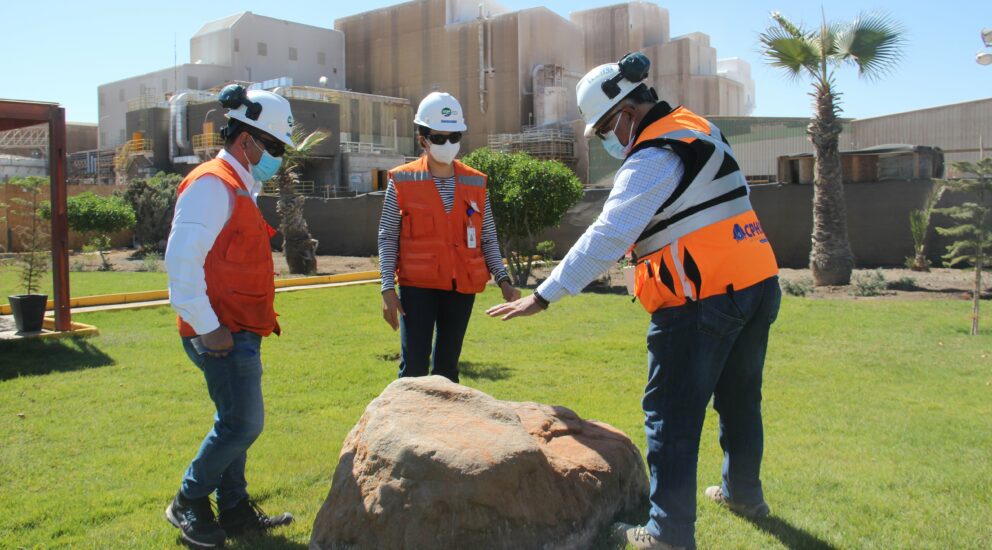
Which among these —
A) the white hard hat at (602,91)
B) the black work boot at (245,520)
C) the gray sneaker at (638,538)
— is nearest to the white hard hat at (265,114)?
the white hard hat at (602,91)

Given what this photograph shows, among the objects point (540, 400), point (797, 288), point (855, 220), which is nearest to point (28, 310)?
point (540, 400)

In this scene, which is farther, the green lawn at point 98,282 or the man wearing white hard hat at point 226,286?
the green lawn at point 98,282

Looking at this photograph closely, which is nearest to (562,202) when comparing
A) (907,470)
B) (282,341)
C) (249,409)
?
(282,341)

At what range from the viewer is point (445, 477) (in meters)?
3.03

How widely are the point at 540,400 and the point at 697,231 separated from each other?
3264mm

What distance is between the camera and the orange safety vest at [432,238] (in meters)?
4.35

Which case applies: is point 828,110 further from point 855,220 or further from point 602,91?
point 602,91

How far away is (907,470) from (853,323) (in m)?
6.04

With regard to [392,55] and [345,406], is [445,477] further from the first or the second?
[392,55]

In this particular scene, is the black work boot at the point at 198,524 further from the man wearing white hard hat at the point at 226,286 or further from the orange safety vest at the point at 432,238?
the orange safety vest at the point at 432,238

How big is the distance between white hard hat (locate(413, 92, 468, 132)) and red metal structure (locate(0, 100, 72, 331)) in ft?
18.3

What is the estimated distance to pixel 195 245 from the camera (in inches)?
121

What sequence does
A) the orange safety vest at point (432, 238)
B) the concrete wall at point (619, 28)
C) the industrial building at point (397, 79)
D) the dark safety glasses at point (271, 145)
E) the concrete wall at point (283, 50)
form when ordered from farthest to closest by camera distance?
the concrete wall at point (283, 50)
the concrete wall at point (619, 28)
the industrial building at point (397, 79)
the orange safety vest at point (432, 238)
the dark safety glasses at point (271, 145)

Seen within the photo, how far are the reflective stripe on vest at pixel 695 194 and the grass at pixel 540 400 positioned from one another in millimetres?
1370
